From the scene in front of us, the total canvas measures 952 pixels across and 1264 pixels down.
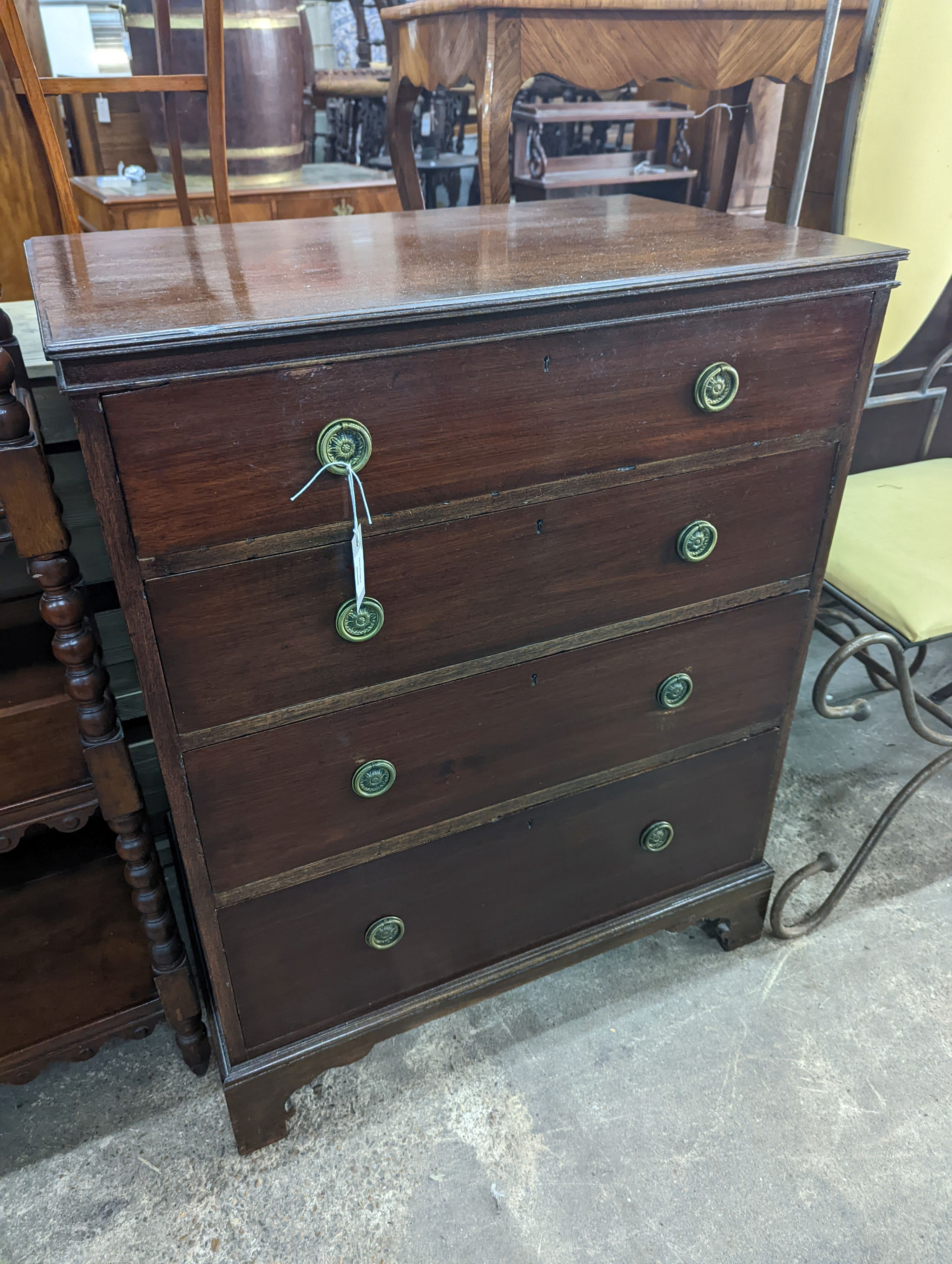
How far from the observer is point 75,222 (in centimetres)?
174

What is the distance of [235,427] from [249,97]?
2555mm

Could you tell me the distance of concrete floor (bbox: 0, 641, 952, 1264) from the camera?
3.94 ft

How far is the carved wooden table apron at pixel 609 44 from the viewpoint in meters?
1.68

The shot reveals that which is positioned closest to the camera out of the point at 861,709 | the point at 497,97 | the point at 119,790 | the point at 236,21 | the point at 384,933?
the point at 119,790

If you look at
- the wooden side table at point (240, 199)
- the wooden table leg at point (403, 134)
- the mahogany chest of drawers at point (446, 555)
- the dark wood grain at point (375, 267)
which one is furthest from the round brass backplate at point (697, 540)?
the wooden side table at point (240, 199)

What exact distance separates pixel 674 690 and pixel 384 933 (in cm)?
53

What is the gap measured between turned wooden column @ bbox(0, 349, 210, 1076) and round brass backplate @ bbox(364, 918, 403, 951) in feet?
0.92

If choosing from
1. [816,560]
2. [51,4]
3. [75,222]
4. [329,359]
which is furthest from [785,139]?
[51,4]

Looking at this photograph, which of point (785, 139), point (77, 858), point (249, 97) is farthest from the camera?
point (249, 97)

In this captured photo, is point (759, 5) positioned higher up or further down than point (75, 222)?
higher up

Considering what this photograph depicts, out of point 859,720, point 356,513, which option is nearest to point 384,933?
point 356,513

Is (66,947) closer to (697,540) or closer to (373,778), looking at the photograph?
(373,778)

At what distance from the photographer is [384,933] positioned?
48.4 inches

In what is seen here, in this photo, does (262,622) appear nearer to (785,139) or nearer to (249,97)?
(785,139)
